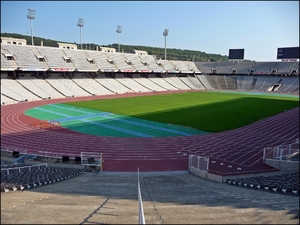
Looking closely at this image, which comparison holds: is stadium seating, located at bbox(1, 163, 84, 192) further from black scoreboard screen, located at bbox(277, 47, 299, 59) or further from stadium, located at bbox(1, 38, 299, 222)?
black scoreboard screen, located at bbox(277, 47, 299, 59)

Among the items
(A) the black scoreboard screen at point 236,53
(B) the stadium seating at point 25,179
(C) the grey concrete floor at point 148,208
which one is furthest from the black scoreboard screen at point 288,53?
(C) the grey concrete floor at point 148,208

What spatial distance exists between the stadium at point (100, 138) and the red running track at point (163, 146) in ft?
0.20

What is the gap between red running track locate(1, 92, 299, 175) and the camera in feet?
52.2

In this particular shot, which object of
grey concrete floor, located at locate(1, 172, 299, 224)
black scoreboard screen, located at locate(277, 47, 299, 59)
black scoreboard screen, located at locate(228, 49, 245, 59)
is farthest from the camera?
black scoreboard screen, located at locate(228, 49, 245, 59)

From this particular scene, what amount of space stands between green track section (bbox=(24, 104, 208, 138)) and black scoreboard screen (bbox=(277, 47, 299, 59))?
203 ft

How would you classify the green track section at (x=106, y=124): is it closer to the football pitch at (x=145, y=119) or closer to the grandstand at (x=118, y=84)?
the football pitch at (x=145, y=119)

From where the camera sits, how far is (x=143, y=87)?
65.2 meters

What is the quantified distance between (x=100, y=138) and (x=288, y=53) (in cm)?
7022

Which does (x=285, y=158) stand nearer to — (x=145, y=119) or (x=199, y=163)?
(x=199, y=163)

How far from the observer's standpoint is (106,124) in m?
26.9

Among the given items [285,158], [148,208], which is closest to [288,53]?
[285,158]

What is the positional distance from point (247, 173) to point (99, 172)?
796 cm

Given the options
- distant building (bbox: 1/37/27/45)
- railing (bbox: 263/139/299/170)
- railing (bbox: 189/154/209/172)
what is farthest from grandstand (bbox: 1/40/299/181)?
distant building (bbox: 1/37/27/45)

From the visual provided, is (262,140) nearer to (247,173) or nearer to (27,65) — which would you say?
(247,173)
